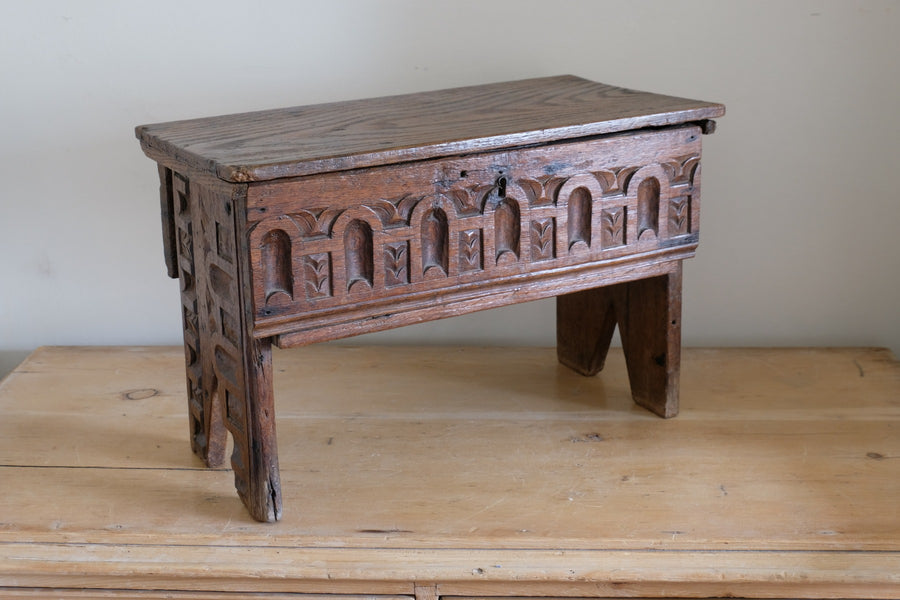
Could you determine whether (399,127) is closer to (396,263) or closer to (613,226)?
(396,263)

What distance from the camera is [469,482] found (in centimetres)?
132

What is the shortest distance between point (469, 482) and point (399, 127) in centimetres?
44

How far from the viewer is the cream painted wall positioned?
163cm

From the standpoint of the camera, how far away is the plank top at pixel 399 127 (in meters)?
1.12

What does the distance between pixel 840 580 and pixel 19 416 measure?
1088 millimetres

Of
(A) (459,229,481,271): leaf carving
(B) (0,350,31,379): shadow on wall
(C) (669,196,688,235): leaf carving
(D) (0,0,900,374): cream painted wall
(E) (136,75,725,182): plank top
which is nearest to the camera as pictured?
(E) (136,75,725,182): plank top

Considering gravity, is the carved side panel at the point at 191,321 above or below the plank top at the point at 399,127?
below

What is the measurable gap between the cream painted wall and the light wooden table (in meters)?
0.14

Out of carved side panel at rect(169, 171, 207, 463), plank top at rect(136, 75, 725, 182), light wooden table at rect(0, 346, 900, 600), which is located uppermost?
plank top at rect(136, 75, 725, 182)

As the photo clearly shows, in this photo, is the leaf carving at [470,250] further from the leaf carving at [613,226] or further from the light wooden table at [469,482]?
the light wooden table at [469,482]

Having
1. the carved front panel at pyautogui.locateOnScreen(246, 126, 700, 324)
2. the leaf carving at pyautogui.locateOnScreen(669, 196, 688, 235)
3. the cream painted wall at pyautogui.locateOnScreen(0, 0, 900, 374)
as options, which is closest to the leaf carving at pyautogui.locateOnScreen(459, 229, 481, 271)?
the carved front panel at pyautogui.locateOnScreen(246, 126, 700, 324)

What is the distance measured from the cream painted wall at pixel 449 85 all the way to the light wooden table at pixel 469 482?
0.14 meters

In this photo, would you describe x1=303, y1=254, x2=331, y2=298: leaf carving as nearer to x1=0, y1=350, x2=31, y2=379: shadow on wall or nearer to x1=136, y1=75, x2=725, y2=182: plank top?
x1=136, y1=75, x2=725, y2=182: plank top

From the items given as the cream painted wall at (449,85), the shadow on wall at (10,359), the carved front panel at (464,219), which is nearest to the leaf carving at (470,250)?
the carved front panel at (464,219)
